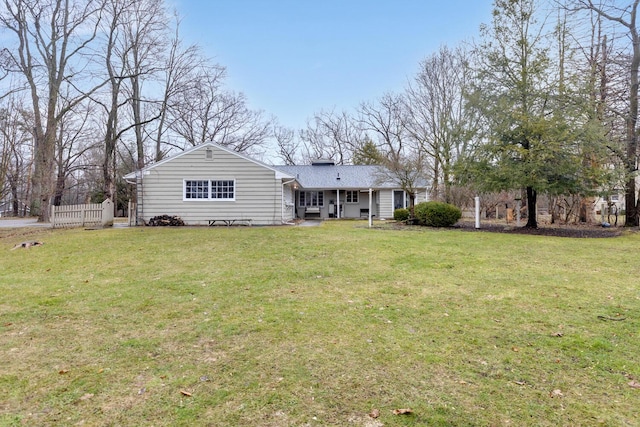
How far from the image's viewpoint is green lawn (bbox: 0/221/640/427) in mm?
2473

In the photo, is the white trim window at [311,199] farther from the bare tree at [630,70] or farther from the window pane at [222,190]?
the bare tree at [630,70]

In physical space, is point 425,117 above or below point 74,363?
above

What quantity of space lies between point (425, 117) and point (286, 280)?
2408cm

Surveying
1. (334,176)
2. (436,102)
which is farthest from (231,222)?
(436,102)

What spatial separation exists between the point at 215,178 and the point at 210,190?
24.1 inches

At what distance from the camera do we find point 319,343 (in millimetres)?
3588

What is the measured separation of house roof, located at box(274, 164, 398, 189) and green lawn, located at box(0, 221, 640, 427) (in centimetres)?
1669

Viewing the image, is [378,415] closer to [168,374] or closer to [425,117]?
[168,374]

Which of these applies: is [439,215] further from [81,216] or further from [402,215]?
[81,216]

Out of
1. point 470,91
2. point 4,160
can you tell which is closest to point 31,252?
point 4,160

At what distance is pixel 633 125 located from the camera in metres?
15.7

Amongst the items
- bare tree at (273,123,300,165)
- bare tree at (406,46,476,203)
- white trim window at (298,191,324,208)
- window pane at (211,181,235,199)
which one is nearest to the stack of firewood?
window pane at (211,181,235,199)

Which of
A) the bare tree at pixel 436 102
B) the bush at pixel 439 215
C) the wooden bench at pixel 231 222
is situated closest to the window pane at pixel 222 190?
the wooden bench at pixel 231 222

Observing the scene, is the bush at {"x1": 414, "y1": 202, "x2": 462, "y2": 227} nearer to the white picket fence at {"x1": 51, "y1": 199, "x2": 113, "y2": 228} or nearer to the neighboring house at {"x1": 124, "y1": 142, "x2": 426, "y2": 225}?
the neighboring house at {"x1": 124, "y1": 142, "x2": 426, "y2": 225}
